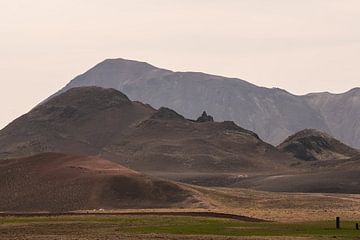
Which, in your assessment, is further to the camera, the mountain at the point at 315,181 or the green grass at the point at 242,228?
the mountain at the point at 315,181

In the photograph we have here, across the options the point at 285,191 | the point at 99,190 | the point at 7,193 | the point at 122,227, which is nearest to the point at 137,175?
the point at 99,190

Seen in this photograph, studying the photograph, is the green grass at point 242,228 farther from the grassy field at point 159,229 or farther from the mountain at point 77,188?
the mountain at point 77,188

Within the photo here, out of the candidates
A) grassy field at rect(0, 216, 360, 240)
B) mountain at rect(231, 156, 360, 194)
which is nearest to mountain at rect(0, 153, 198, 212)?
grassy field at rect(0, 216, 360, 240)

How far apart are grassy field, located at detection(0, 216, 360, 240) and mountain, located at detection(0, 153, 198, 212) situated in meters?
30.4

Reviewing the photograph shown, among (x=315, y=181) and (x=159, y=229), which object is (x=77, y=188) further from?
(x=315, y=181)

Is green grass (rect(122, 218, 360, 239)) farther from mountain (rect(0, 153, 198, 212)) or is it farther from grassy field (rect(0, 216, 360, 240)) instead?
mountain (rect(0, 153, 198, 212))

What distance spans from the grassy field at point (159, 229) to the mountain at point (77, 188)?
99.7 feet

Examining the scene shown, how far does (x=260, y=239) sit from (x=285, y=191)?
100284mm

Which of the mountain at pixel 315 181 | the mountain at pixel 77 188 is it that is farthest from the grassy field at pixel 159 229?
the mountain at pixel 315 181

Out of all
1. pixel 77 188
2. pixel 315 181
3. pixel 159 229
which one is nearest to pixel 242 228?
pixel 159 229

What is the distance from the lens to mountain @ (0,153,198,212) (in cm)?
11475

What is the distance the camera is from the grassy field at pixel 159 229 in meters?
61.1

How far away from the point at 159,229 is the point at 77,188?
5567cm

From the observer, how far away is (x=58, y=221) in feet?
260
